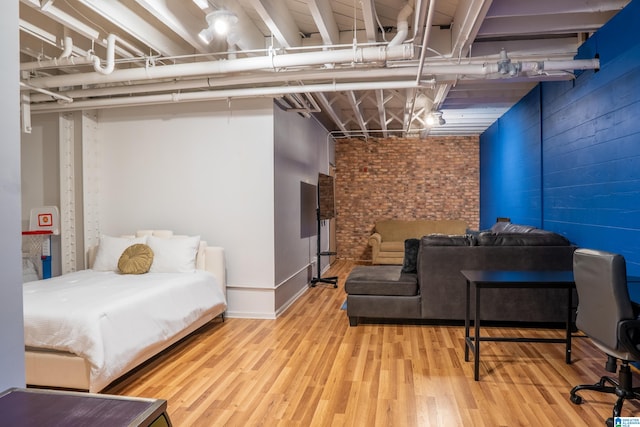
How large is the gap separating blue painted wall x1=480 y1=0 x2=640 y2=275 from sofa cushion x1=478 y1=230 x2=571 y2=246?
0.27 meters

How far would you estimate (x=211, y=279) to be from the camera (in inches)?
173

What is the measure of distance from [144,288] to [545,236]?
154 inches

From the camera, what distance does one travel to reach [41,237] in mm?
4852

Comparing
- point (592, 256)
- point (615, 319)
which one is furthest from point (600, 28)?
point (615, 319)

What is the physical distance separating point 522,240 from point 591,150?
108 centimetres

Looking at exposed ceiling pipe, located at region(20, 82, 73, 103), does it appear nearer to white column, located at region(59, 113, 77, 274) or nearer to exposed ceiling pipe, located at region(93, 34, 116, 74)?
white column, located at region(59, 113, 77, 274)

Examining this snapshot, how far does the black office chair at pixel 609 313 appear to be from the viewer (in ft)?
7.37

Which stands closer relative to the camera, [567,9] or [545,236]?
[567,9]

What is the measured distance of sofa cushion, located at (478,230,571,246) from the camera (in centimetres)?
423

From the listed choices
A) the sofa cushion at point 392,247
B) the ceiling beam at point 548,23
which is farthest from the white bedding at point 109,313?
the sofa cushion at point 392,247

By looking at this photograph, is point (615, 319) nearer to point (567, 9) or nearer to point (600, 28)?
point (567, 9)

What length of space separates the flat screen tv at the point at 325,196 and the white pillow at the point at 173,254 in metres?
2.73

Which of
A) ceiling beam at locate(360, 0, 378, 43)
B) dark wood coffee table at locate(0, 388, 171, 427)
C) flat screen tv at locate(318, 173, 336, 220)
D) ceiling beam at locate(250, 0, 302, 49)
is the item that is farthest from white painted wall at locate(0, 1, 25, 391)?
flat screen tv at locate(318, 173, 336, 220)

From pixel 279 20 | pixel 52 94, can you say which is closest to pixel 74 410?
pixel 279 20
